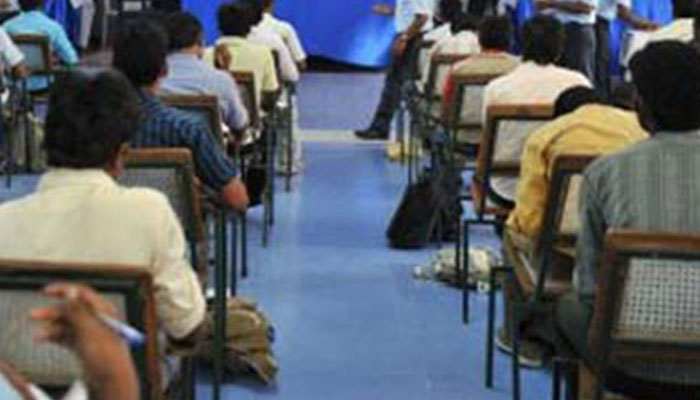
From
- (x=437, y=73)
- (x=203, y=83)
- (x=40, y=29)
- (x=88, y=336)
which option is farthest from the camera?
(x=40, y=29)

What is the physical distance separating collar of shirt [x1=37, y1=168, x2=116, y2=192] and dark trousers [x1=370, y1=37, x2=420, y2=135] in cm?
652

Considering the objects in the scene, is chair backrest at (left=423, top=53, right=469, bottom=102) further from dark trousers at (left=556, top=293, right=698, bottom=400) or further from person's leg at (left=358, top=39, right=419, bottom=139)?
dark trousers at (left=556, top=293, right=698, bottom=400)

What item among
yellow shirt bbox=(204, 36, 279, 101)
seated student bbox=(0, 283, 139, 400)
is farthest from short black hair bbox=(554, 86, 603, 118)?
seated student bbox=(0, 283, 139, 400)

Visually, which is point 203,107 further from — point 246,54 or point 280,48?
point 280,48

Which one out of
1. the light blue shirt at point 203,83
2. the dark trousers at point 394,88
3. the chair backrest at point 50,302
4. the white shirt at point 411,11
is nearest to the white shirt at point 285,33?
the dark trousers at point 394,88

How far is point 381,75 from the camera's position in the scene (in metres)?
13.5

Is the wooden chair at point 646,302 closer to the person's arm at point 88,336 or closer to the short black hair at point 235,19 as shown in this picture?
the person's arm at point 88,336

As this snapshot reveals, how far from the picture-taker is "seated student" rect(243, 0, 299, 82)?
23.6 feet

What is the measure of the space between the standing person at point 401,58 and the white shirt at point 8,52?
2885 mm

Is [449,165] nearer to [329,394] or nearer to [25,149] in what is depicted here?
[329,394]

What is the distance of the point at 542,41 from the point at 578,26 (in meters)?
3.40

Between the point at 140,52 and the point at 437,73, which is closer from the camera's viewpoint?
the point at 140,52

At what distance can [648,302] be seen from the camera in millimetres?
2637

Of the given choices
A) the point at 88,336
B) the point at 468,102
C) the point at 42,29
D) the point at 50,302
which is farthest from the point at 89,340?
the point at 42,29
